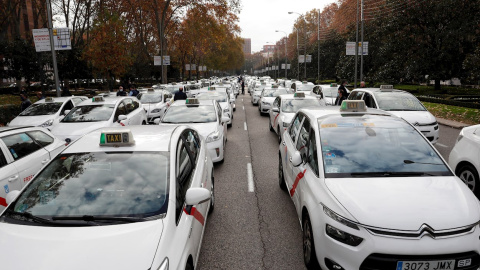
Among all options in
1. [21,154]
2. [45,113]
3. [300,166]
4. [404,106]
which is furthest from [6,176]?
[404,106]

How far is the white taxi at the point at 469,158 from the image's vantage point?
18.3 feet

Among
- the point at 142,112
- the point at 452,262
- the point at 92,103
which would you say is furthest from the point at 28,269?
the point at 142,112

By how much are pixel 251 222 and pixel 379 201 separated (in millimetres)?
2418

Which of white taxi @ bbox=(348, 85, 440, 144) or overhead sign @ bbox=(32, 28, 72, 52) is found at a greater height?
overhead sign @ bbox=(32, 28, 72, 52)

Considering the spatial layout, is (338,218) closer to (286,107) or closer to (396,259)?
(396,259)

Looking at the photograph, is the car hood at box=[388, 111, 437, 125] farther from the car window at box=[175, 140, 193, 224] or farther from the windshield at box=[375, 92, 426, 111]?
the car window at box=[175, 140, 193, 224]

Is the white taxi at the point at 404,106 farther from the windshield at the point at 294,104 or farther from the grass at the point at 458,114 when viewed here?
the grass at the point at 458,114

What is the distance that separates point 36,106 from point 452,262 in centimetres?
1347

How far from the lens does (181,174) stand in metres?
3.83

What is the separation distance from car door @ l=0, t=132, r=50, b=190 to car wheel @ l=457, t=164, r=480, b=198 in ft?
22.9

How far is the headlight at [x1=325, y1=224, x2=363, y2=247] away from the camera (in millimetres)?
3254

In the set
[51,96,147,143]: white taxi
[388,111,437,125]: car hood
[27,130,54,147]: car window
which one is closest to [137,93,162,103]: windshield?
[51,96,147,143]: white taxi

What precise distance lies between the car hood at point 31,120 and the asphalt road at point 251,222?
21.2 ft

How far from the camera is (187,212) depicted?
3.54 m
